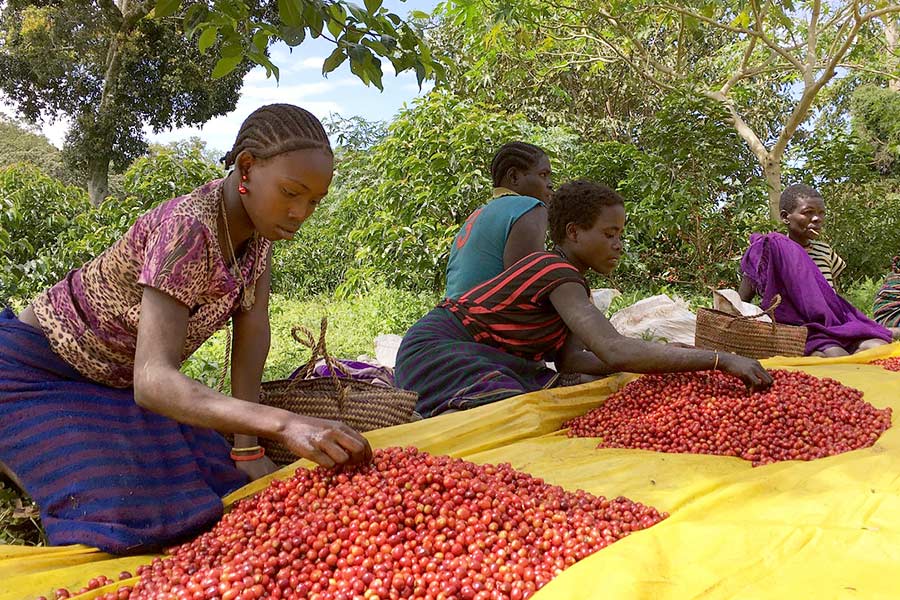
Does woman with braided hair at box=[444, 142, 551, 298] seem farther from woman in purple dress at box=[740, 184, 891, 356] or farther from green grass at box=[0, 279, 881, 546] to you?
woman in purple dress at box=[740, 184, 891, 356]

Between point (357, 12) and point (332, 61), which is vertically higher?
point (357, 12)

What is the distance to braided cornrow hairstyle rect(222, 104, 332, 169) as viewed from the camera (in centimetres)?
192

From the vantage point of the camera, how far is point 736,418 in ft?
7.95

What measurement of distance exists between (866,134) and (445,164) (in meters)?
10.5

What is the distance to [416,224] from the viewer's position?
6.64 metres

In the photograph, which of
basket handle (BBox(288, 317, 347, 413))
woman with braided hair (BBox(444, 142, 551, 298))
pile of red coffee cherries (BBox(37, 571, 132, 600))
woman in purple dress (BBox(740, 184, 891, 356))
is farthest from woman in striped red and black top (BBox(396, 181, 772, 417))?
woman in purple dress (BBox(740, 184, 891, 356))

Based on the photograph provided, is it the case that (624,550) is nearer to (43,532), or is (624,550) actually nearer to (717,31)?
(43,532)

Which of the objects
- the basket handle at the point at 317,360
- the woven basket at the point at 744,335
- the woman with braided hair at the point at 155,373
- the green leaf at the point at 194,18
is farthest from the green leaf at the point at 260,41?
the woven basket at the point at 744,335

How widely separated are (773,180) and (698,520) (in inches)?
251

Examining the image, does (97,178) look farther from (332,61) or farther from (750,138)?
(332,61)

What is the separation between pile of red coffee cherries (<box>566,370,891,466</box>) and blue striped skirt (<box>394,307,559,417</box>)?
1.19 ft

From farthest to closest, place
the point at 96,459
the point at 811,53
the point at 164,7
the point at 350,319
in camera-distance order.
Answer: the point at 811,53, the point at 350,319, the point at 164,7, the point at 96,459

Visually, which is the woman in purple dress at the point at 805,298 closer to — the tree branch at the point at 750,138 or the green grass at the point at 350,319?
the green grass at the point at 350,319

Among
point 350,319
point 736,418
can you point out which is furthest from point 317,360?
point 350,319
